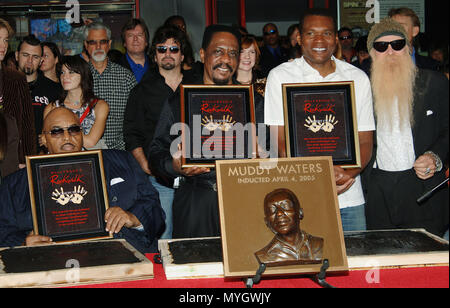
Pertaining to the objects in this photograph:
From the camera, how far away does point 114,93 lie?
16.3ft

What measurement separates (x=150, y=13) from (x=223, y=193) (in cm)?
684

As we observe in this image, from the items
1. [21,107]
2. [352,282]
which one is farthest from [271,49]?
[352,282]

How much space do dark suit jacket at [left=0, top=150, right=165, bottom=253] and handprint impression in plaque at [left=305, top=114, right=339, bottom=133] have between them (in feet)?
4.06

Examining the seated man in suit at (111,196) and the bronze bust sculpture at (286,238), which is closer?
the bronze bust sculpture at (286,238)

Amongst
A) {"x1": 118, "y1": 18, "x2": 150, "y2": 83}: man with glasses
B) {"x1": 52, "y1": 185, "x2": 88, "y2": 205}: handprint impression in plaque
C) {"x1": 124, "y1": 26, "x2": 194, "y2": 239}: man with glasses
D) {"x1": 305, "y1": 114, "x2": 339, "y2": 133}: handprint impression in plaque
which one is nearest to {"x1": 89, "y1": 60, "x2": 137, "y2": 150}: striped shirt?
{"x1": 118, "y1": 18, "x2": 150, "y2": 83}: man with glasses

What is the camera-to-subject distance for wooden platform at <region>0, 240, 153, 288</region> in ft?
6.89

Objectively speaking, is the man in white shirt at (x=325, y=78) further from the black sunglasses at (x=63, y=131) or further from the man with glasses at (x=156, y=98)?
the black sunglasses at (x=63, y=131)

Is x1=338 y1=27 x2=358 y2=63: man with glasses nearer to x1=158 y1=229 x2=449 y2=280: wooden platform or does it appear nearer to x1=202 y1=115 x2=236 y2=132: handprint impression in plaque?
x1=202 y1=115 x2=236 y2=132: handprint impression in plaque

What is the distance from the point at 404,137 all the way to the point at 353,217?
1.96 feet

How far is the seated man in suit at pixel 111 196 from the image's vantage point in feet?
10.4

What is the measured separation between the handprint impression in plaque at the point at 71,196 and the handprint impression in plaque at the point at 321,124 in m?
1.21

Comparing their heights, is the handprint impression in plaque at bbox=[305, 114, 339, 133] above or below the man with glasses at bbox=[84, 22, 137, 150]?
below

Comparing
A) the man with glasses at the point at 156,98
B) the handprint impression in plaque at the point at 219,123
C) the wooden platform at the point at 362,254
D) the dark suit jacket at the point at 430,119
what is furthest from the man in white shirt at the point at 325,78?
the man with glasses at the point at 156,98
